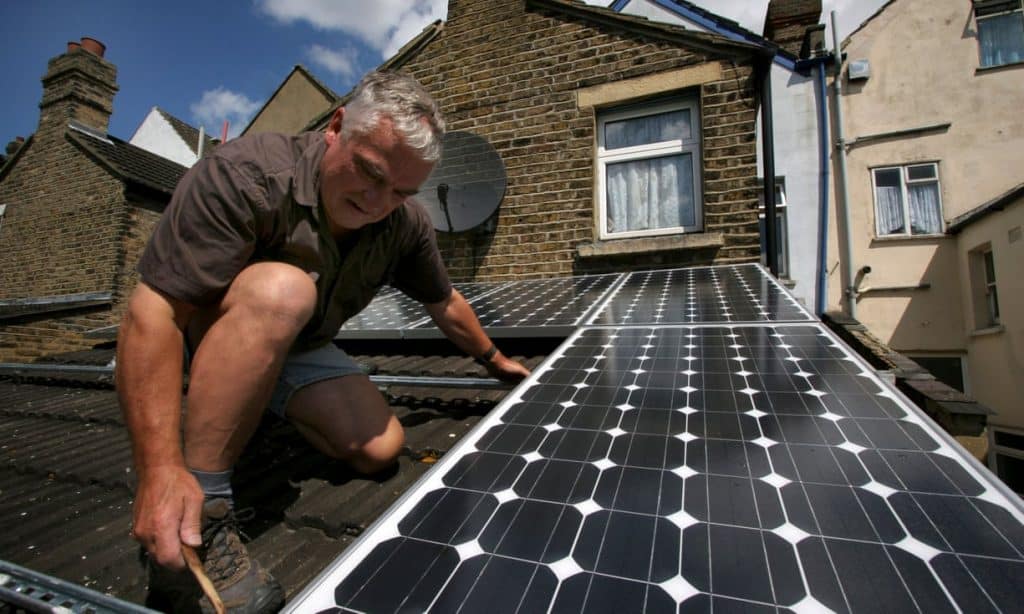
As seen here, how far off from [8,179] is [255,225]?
17433 mm

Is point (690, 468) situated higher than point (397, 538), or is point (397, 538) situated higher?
point (690, 468)

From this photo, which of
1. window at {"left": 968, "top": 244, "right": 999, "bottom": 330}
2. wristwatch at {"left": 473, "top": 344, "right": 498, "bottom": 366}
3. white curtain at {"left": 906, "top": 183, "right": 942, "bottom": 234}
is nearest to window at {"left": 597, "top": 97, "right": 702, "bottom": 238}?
wristwatch at {"left": 473, "top": 344, "right": 498, "bottom": 366}

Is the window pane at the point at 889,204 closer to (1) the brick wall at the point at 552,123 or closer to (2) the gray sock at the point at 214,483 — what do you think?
(1) the brick wall at the point at 552,123

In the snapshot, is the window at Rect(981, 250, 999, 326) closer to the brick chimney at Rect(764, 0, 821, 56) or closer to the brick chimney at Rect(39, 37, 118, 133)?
the brick chimney at Rect(764, 0, 821, 56)

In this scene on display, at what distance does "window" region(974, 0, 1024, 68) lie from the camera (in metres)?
12.2

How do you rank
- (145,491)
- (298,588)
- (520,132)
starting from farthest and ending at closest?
(520,132)
(298,588)
(145,491)

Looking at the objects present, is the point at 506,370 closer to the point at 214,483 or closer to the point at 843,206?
the point at 214,483

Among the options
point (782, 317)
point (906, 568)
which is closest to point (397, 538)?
point (906, 568)

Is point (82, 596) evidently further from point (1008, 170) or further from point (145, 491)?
point (1008, 170)

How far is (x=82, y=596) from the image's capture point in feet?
3.05

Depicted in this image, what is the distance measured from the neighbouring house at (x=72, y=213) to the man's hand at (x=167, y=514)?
11923mm

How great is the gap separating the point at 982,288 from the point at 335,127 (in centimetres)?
1619

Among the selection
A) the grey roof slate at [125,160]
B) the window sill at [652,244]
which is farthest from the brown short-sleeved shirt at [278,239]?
the grey roof slate at [125,160]

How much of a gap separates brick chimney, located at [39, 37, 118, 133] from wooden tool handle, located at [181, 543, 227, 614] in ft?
53.2
